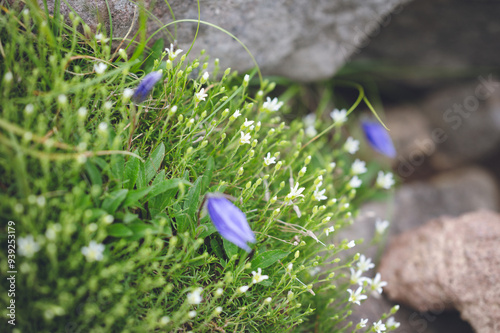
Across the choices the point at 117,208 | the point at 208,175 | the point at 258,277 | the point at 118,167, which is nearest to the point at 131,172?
the point at 118,167

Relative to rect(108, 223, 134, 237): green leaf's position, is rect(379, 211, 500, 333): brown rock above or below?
below

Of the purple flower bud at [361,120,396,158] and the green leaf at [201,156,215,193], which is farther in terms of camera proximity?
the purple flower bud at [361,120,396,158]

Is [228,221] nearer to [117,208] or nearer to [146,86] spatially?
[117,208]

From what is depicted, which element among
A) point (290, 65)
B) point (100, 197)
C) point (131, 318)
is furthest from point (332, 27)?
point (131, 318)

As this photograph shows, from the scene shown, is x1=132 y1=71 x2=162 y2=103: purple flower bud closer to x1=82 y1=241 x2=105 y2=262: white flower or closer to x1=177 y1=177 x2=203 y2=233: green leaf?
x1=177 y1=177 x2=203 y2=233: green leaf

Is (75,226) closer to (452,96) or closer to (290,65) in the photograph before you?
(290,65)

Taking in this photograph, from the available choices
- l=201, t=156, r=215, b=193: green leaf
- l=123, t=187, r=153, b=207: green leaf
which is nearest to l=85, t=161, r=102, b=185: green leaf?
l=123, t=187, r=153, b=207: green leaf
